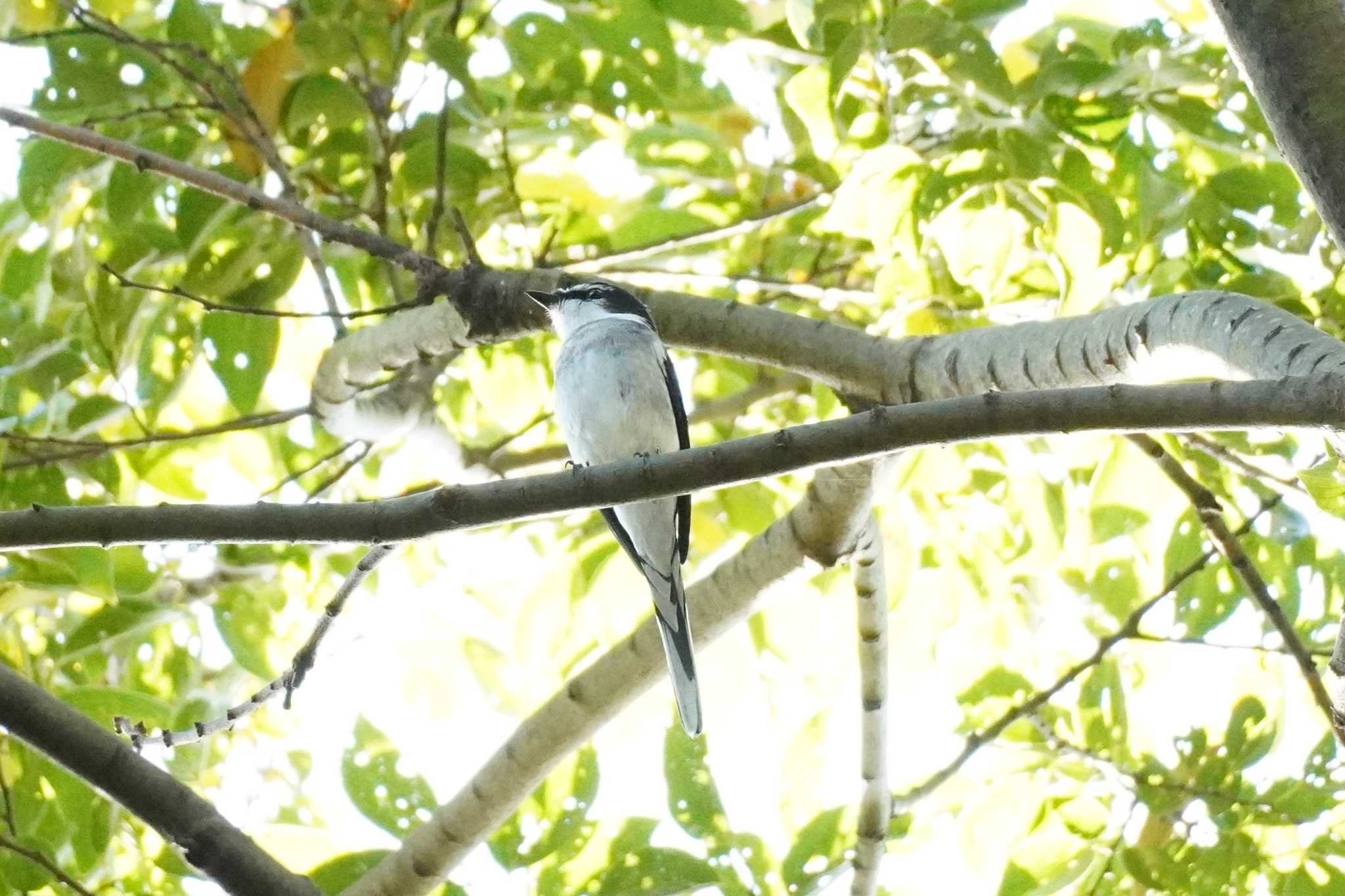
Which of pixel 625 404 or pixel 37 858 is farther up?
pixel 625 404

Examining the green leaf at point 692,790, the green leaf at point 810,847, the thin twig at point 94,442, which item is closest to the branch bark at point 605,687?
the green leaf at point 692,790

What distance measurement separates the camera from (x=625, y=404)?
4004 mm

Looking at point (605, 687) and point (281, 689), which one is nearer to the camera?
point (281, 689)

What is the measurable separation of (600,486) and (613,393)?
2.05m

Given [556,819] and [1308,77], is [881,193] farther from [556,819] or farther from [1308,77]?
[556,819]

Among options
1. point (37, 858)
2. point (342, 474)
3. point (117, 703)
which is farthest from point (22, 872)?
point (342, 474)

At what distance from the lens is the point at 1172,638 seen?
10.2 ft

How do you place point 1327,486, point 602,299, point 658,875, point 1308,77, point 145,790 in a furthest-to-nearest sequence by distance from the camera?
1. point 602,299
2. point 658,875
3. point 145,790
4. point 1327,486
5. point 1308,77

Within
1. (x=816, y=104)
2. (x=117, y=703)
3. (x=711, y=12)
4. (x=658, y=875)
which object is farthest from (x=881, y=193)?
(x=117, y=703)

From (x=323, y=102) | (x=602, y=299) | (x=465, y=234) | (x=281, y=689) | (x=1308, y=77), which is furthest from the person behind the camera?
(x=602, y=299)

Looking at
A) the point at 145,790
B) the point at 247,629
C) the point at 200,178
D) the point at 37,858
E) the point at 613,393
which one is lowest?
the point at 145,790

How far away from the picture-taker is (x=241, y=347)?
3471mm

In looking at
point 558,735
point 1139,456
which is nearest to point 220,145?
point 558,735

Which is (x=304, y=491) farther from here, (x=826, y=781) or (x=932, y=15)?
(x=932, y=15)
